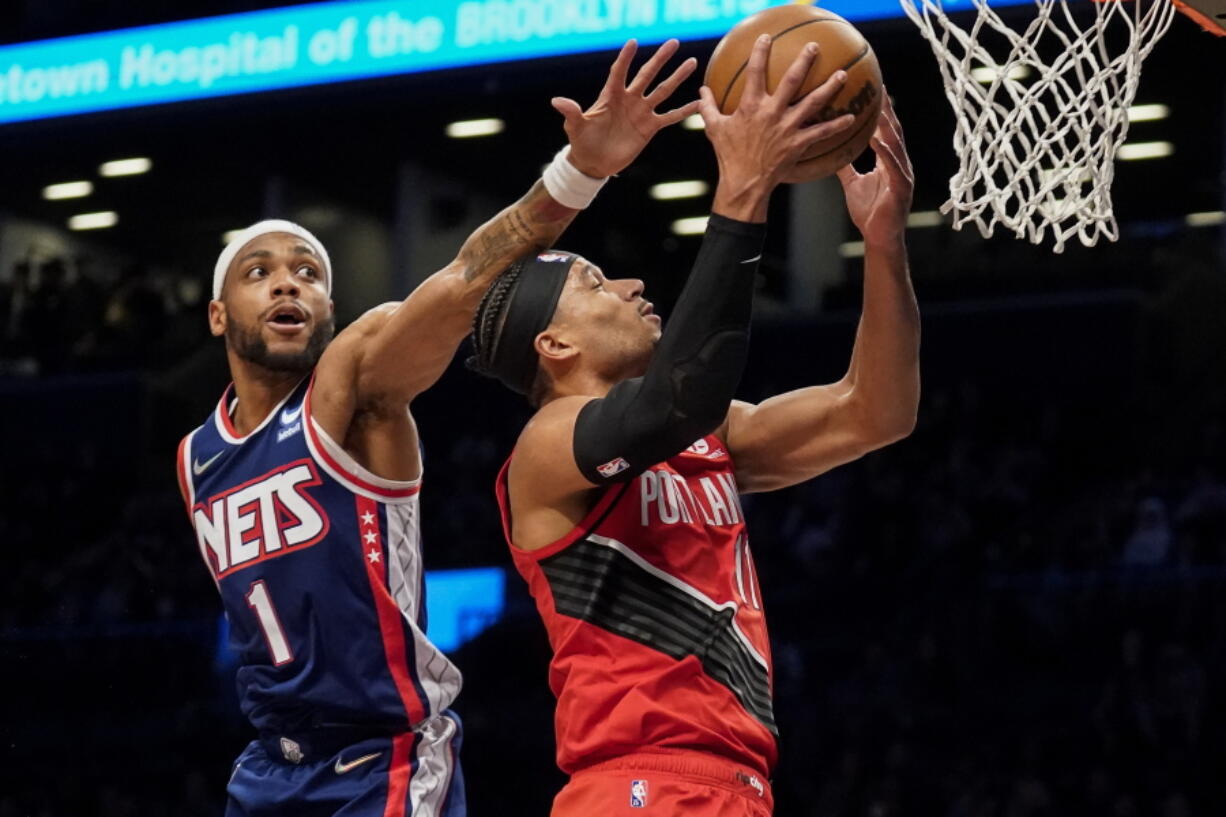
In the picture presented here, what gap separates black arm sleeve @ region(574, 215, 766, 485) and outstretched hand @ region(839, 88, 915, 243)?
2.02 feet

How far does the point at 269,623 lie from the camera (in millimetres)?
3562

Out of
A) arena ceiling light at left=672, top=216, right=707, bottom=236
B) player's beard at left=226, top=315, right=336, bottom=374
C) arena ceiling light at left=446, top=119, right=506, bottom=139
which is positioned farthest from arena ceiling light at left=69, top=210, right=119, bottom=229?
player's beard at left=226, top=315, right=336, bottom=374

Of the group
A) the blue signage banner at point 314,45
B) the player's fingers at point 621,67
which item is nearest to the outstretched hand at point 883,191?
the player's fingers at point 621,67

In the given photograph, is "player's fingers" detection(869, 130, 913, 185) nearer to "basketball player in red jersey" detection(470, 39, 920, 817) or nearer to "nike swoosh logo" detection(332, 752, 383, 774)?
"basketball player in red jersey" detection(470, 39, 920, 817)

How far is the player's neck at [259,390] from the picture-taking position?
3951 millimetres

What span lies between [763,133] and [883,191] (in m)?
0.67

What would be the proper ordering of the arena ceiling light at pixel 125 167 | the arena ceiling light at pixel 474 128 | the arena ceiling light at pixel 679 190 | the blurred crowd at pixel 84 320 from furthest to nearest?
the blurred crowd at pixel 84 320
the arena ceiling light at pixel 125 167
the arena ceiling light at pixel 679 190
the arena ceiling light at pixel 474 128

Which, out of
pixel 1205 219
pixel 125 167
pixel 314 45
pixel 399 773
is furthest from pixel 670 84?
pixel 125 167

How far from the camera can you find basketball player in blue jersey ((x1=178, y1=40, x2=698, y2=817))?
342 centimetres

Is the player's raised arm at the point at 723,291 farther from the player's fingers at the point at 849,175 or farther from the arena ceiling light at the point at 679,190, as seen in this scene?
the arena ceiling light at the point at 679,190

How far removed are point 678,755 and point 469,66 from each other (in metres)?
5.55

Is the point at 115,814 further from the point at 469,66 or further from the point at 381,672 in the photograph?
the point at 381,672

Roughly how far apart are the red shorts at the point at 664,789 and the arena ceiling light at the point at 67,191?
12.9m

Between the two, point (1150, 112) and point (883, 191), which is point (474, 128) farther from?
point (883, 191)
